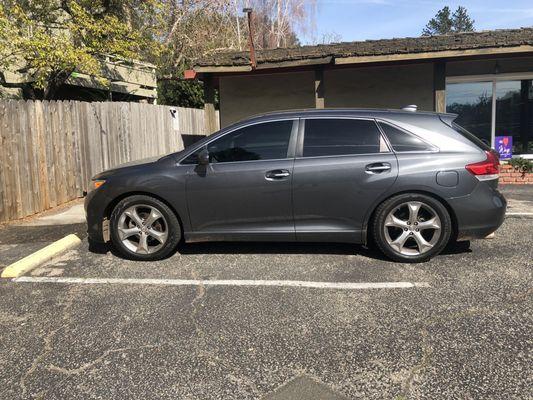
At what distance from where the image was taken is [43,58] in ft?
37.2

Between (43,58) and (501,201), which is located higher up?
(43,58)

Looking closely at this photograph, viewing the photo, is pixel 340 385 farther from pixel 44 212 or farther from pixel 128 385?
pixel 44 212

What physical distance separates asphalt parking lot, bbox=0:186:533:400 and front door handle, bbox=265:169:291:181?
91cm

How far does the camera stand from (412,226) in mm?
5020

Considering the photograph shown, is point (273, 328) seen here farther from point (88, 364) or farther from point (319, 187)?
point (319, 187)

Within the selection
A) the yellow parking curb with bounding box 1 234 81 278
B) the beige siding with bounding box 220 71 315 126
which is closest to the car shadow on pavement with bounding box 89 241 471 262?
the yellow parking curb with bounding box 1 234 81 278

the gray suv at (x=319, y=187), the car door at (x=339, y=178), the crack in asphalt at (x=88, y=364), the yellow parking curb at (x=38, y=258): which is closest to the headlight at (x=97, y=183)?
the gray suv at (x=319, y=187)

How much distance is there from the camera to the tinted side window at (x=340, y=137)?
5.16m

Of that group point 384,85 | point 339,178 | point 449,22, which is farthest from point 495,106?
point 449,22

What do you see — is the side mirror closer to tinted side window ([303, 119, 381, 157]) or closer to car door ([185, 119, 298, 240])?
car door ([185, 119, 298, 240])

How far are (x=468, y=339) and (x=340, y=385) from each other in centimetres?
110

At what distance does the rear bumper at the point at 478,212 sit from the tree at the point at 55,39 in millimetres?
9678

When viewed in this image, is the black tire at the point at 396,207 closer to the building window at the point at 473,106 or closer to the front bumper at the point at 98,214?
the front bumper at the point at 98,214

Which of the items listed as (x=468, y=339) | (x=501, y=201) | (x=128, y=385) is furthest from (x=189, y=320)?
(x=501, y=201)
